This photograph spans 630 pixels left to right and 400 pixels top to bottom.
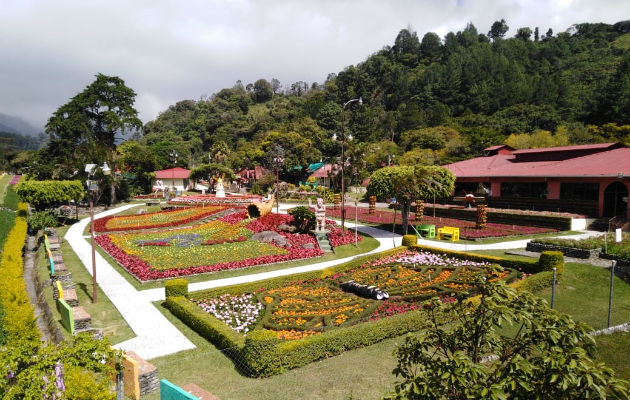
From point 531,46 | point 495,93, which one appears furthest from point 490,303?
point 531,46

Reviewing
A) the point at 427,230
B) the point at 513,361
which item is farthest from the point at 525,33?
the point at 513,361

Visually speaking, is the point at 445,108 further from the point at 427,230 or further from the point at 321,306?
the point at 321,306

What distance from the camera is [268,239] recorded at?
23.2 metres

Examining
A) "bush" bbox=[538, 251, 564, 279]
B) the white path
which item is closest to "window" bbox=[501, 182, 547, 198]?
the white path

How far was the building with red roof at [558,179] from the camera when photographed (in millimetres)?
27734

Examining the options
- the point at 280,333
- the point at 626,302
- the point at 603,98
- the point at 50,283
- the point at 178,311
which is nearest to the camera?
the point at 280,333

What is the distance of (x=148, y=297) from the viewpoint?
14359 millimetres

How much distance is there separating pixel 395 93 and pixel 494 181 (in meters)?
71.8

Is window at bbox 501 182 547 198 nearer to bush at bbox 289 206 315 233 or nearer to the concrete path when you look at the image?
bush at bbox 289 206 315 233

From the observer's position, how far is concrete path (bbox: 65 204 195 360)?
10.3 metres

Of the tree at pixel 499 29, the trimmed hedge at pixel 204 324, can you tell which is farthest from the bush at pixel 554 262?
the tree at pixel 499 29

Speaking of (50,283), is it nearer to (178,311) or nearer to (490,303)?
(178,311)

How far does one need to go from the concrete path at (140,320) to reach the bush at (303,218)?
11.0 meters

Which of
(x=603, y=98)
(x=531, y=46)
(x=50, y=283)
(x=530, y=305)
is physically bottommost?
(x=50, y=283)
